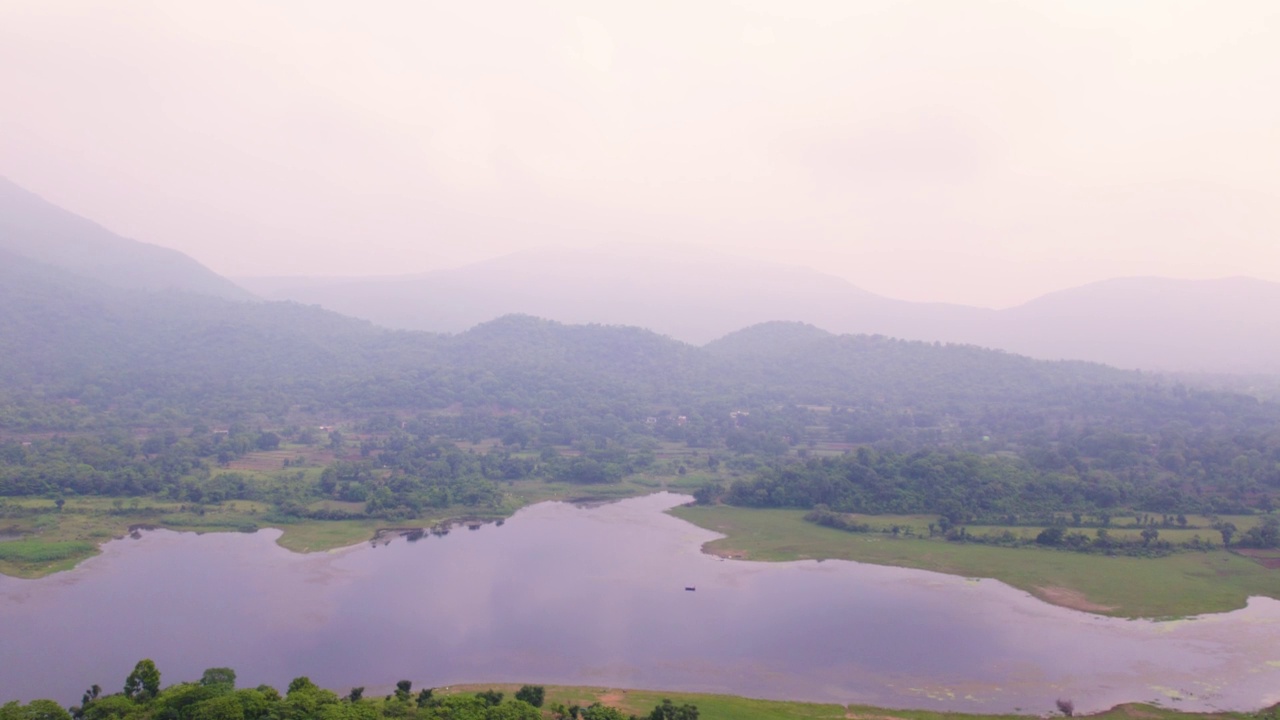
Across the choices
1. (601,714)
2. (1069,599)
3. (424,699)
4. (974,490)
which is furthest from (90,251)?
(1069,599)

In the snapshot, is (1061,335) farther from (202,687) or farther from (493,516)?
(202,687)

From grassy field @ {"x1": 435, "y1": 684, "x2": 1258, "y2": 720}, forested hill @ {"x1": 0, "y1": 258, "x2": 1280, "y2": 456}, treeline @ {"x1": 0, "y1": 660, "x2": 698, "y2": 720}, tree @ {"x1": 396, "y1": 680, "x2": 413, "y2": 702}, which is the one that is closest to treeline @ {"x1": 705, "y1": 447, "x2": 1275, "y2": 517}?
forested hill @ {"x1": 0, "y1": 258, "x2": 1280, "y2": 456}

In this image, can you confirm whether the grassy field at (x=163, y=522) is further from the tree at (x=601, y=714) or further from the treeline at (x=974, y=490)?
the tree at (x=601, y=714)

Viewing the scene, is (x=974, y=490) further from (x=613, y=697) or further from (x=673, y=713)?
(x=673, y=713)

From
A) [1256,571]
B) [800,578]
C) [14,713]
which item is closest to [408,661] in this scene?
[14,713]

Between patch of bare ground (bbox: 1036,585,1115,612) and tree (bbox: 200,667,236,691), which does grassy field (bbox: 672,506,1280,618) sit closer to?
patch of bare ground (bbox: 1036,585,1115,612)

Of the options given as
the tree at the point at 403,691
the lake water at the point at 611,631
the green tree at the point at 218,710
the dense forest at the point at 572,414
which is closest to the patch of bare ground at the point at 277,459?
the dense forest at the point at 572,414
